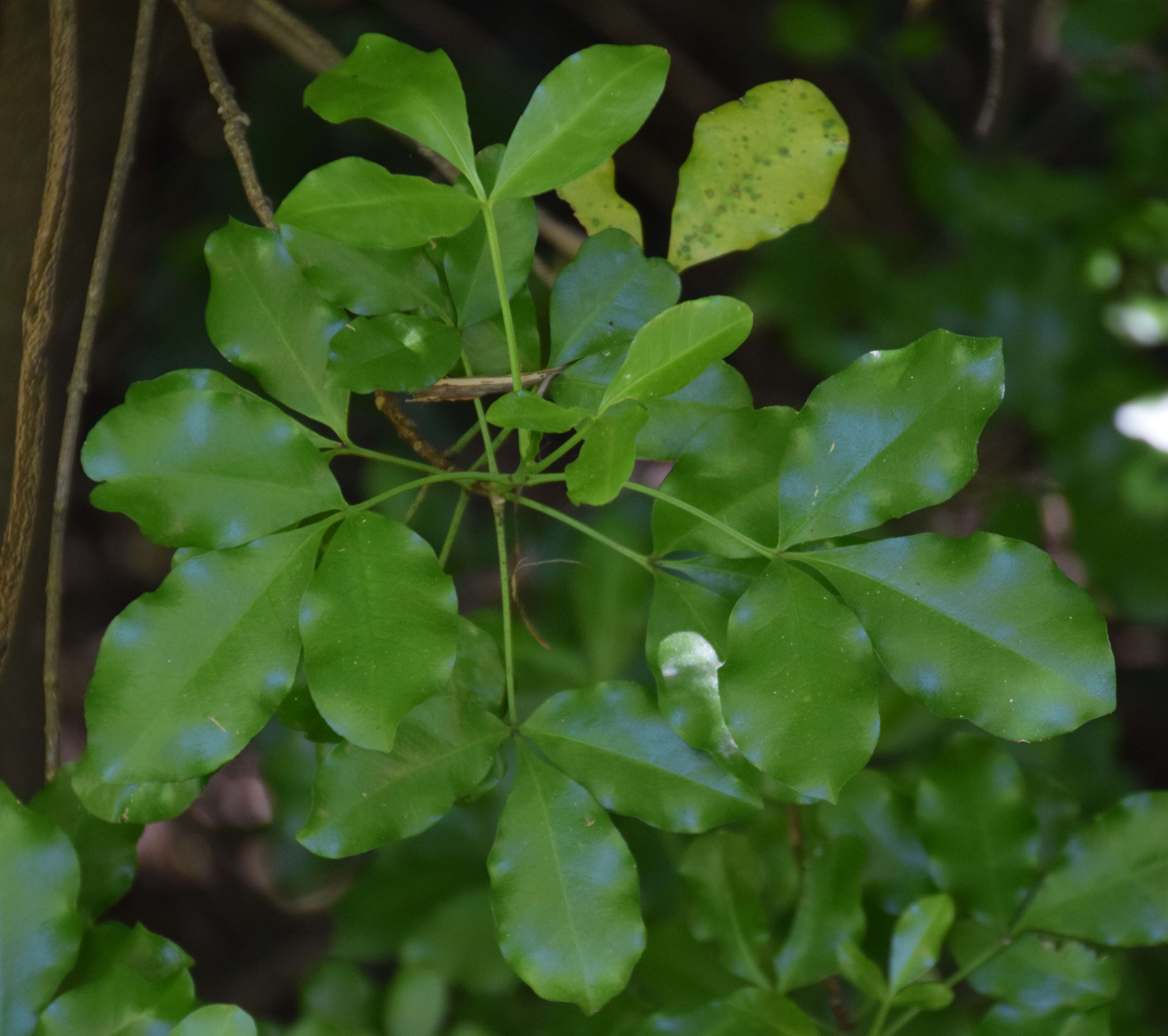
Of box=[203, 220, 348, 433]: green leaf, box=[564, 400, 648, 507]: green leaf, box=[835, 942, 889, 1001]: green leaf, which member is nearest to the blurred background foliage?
box=[835, 942, 889, 1001]: green leaf

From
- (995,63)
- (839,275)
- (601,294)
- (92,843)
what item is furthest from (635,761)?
(839,275)

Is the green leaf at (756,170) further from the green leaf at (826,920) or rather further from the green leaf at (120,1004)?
the green leaf at (120,1004)

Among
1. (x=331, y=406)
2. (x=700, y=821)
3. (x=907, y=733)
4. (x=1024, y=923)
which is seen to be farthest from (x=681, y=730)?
(x=907, y=733)

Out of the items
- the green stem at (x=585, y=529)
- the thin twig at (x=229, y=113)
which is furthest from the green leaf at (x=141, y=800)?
the thin twig at (x=229, y=113)

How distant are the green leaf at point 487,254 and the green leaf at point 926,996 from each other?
591 mm

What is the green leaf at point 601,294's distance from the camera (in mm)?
656

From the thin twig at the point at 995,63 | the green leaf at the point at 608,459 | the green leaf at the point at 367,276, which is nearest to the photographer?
the green leaf at the point at 608,459

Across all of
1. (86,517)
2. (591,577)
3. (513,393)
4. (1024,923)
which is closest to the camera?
(513,393)

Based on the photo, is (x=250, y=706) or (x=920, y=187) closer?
(x=250, y=706)

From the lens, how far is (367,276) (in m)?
0.62

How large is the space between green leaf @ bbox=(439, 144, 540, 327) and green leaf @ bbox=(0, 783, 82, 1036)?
1.40 feet

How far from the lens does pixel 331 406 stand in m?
0.62

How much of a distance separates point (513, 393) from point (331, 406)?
0.52 feet

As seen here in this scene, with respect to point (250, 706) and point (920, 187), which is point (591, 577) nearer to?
point (250, 706)
